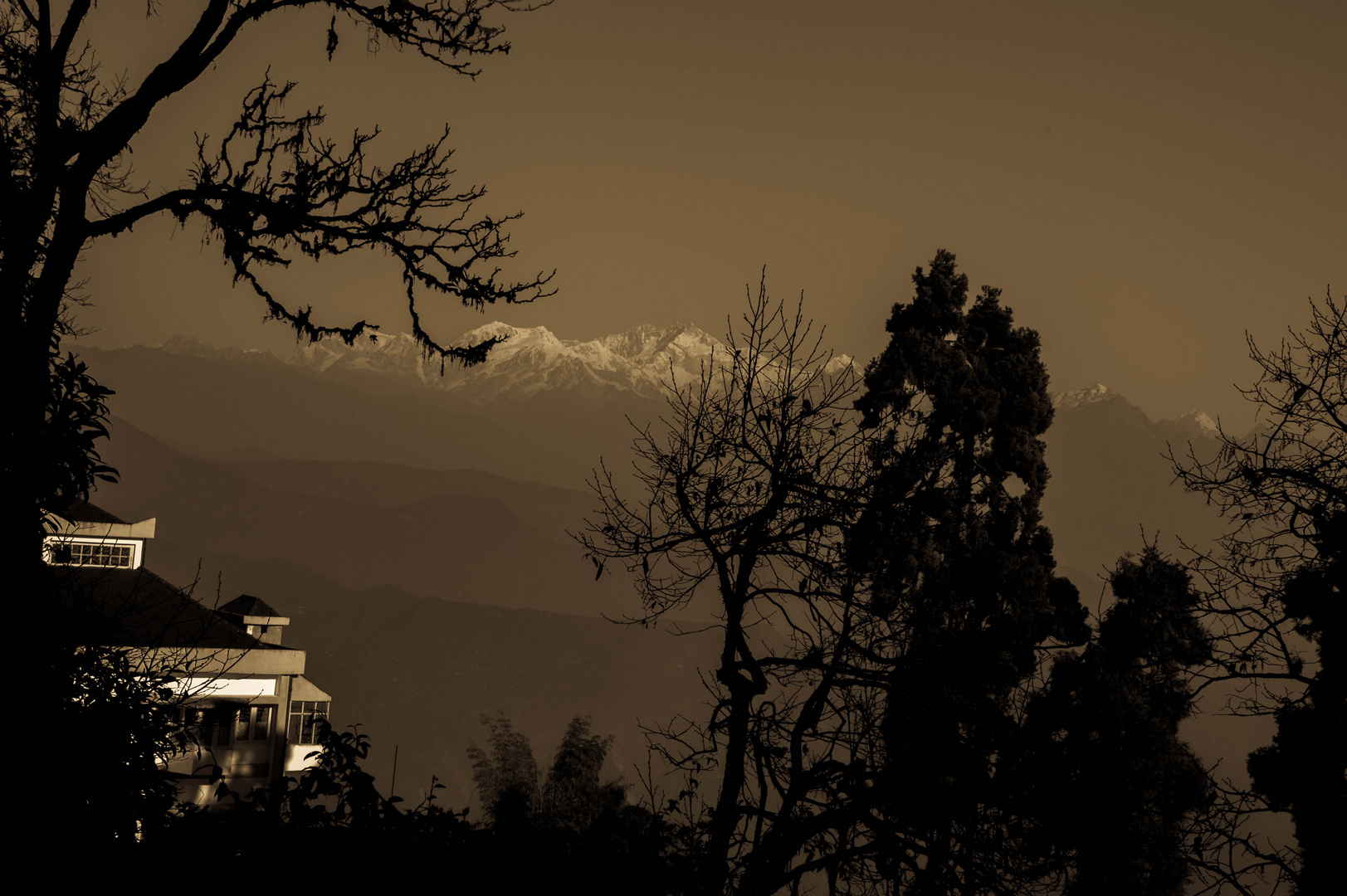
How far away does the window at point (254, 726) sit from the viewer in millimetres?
29062

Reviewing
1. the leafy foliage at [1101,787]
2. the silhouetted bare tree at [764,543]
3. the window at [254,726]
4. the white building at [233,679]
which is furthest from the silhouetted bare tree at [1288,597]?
the window at [254,726]

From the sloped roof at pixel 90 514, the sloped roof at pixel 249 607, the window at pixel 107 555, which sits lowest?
the sloped roof at pixel 249 607

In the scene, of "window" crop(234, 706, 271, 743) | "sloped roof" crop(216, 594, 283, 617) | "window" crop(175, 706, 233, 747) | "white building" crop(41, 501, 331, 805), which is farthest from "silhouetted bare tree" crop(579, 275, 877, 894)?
"sloped roof" crop(216, 594, 283, 617)

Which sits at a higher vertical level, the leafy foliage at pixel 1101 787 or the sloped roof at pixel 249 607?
the sloped roof at pixel 249 607

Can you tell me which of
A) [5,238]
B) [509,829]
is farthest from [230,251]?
[509,829]

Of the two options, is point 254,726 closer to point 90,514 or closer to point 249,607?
point 249,607

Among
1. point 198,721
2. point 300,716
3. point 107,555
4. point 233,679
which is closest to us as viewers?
point 198,721

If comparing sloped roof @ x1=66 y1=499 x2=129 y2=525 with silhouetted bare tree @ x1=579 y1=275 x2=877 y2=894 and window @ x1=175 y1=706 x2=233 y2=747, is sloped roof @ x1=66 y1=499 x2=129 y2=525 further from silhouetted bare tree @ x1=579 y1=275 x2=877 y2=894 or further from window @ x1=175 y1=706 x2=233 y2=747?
silhouetted bare tree @ x1=579 y1=275 x2=877 y2=894

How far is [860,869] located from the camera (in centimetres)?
781

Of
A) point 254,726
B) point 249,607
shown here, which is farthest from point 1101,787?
point 249,607

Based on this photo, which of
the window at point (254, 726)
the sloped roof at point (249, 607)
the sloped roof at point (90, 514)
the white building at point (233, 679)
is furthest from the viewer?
the sloped roof at point (249, 607)

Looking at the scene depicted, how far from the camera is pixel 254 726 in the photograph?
29312 millimetres

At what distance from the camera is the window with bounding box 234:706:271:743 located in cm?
2906

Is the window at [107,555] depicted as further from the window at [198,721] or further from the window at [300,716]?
the window at [198,721]
